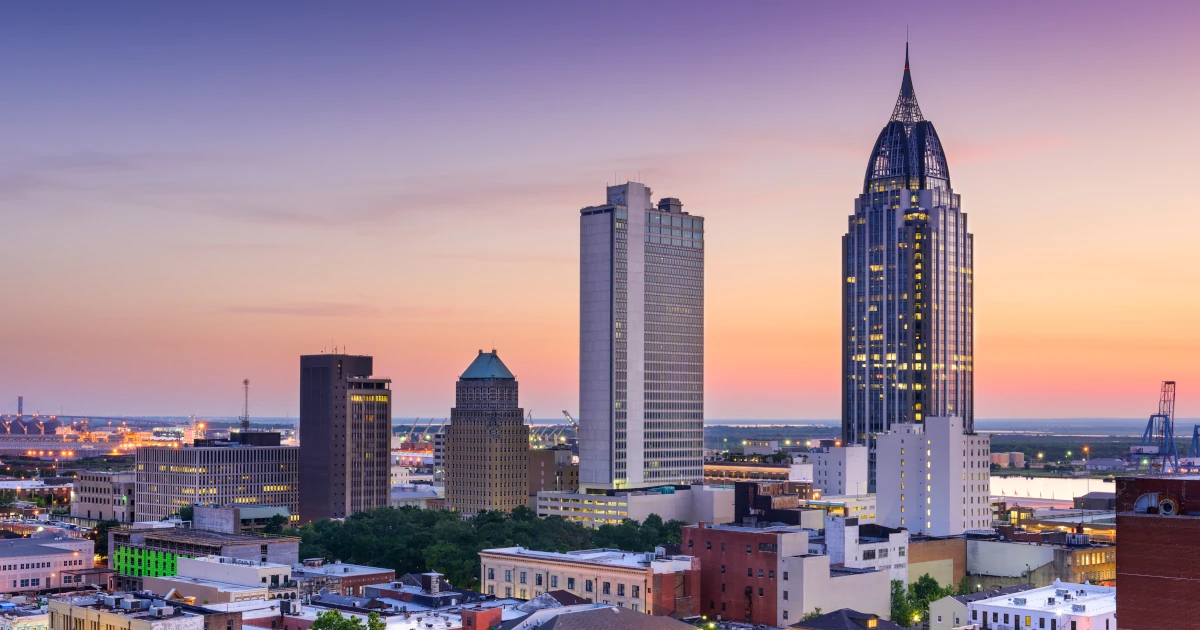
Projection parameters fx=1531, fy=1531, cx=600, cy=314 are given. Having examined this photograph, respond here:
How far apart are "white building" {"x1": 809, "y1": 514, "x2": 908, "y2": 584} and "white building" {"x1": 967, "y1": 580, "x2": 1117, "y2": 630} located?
23.7 m

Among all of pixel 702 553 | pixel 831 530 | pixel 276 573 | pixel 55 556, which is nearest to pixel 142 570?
pixel 55 556

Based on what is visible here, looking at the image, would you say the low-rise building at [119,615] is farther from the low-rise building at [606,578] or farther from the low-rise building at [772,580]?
the low-rise building at [772,580]

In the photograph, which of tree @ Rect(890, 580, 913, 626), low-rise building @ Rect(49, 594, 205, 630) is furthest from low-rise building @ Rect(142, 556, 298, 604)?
tree @ Rect(890, 580, 913, 626)

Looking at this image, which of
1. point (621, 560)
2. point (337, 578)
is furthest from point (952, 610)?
point (337, 578)

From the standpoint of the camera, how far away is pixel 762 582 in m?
147

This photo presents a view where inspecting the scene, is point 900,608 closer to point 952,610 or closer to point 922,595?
point 952,610

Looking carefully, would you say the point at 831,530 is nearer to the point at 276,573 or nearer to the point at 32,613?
the point at 276,573

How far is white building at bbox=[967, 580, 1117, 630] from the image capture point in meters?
125

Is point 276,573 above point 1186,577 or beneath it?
beneath

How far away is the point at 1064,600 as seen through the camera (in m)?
132

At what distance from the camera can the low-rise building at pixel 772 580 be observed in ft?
472

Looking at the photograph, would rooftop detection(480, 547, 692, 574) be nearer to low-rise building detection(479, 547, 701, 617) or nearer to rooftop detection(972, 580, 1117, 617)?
low-rise building detection(479, 547, 701, 617)

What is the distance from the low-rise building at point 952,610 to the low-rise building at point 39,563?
95.1 meters

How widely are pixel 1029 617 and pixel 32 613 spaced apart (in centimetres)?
8287
